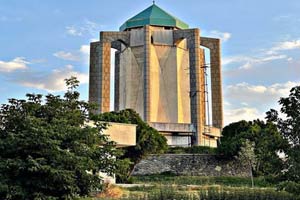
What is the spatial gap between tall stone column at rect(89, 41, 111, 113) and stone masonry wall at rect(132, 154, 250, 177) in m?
12.6

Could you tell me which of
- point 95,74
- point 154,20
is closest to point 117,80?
point 95,74

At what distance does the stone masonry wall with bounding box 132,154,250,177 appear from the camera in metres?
36.7

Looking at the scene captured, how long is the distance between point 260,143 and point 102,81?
37981 mm

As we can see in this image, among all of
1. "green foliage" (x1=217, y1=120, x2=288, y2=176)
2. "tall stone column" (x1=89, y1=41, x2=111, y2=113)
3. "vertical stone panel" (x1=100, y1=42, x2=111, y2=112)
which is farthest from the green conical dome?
"green foliage" (x1=217, y1=120, x2=288, y2=176)

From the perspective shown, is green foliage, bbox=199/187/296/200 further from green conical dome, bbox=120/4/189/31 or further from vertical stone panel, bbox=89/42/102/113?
green conical dome, bbox=120/4/189/31

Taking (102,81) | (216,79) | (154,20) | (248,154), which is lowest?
(248,154)

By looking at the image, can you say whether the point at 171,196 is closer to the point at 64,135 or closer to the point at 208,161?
the point at 64,135

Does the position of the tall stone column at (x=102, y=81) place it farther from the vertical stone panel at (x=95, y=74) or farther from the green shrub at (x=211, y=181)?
the green shrub at (x=211, y=181)

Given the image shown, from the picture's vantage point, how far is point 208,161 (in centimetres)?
3738

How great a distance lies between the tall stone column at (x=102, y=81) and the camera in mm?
49344

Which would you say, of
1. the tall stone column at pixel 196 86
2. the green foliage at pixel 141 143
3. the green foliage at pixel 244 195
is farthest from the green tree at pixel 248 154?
the green foliage at pixel 244 195

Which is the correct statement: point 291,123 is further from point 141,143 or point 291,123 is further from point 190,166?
point 190,166

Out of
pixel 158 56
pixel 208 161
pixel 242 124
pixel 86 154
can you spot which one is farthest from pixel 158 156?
pixel 86 154

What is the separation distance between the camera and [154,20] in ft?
179
